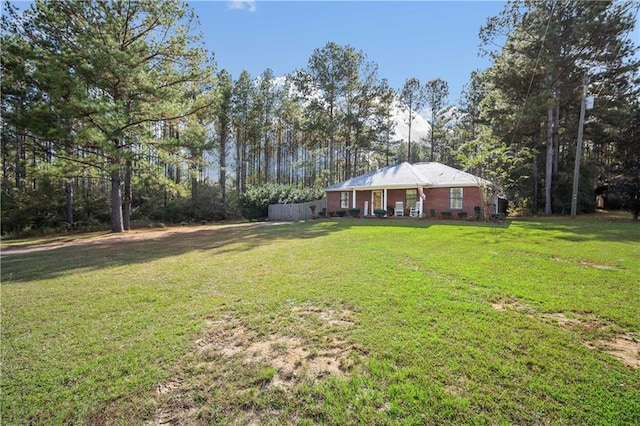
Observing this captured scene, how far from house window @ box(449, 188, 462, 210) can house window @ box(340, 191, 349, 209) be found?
748 cm

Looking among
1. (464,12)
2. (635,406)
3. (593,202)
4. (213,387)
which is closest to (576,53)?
(593,202)

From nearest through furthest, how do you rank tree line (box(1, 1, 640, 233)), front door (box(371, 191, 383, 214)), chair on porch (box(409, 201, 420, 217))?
tree line (box(1, 1, 640, 233)) → chair on porch (box(409, 201, 420, 217)) → front door (box(371, 191, 383, 214))

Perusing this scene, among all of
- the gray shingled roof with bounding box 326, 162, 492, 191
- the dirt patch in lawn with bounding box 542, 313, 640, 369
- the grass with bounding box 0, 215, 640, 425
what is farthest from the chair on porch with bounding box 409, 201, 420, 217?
the dirt patch in lawn with bounding box 542, 313, 640, 369

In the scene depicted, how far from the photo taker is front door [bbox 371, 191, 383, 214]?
20984 millimetres

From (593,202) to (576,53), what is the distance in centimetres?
991

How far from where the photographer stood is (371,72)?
91.6 feet

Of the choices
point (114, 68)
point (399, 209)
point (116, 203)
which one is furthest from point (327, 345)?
point (399, 209)

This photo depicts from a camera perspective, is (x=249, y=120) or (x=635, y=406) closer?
(x=635, y=406)

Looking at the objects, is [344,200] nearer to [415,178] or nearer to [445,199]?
[415,178]

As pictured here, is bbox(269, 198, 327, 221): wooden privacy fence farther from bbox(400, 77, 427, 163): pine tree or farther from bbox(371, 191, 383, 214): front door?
bbox(400, 77, 427, 163): pine tree

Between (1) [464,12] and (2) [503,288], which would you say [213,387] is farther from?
(1) [464,12]

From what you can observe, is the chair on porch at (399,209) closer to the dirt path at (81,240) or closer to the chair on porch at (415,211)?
the chair on porch at (415,211)

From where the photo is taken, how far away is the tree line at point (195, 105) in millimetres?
12500

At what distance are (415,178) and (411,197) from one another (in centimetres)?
145
